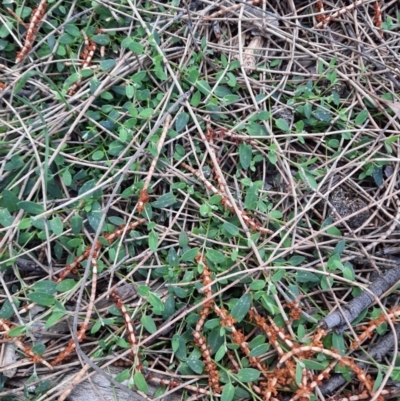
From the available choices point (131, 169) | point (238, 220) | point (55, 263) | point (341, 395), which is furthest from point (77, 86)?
point (341, 395)

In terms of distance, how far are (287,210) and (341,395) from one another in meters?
0.66

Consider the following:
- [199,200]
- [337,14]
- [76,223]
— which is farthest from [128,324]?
[337,14]

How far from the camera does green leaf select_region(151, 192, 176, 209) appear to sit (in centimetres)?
155

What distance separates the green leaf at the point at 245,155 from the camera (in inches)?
63.9

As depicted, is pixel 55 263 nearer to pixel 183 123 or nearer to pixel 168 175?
pixel 168 175

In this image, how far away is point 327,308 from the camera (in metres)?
1.55

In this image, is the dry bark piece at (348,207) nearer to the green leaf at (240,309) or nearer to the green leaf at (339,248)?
the green leaf at (339,248)

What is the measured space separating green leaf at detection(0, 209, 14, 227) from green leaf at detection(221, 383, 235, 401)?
90 centimetres

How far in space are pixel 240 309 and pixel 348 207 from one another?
58 cm

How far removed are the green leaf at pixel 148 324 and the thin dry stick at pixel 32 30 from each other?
1078 millimetres

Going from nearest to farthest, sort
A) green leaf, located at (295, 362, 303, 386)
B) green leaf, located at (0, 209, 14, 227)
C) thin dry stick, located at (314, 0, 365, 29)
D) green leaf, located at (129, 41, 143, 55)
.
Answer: green leaf, located at (295, 362, 303, 386) < green leaf, located at (0, 209, 14, 227) < green leaf, located at (129, 41, 143, 55) < thin dry stick, located at (314, 0, 365, 29)

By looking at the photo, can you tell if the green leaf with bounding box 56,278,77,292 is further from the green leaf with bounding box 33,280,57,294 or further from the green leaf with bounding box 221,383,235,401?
the green leaf with bounding box 221,383,235,401

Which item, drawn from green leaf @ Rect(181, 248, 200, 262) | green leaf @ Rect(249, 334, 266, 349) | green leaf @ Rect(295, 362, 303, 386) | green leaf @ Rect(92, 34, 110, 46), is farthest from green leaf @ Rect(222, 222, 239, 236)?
green leaf @ Rect(92, 34, 110, 46)

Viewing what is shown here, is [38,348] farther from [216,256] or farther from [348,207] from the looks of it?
[348,207]
